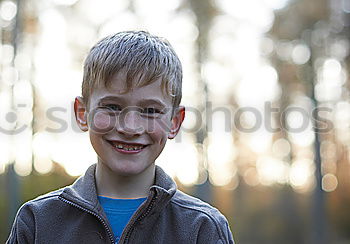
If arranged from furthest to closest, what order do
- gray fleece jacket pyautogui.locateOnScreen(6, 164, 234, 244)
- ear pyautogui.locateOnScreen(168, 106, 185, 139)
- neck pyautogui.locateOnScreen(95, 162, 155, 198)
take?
ear pyautogui.locateOnScreen(168, 106, 185, 139) < neck pyautogui.locateOnScreen(95, 162, 155, 198) < gray fleece jacket pyautogui.locateOnScreen(6, 164, 234, 244)

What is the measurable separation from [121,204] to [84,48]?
30.3 feet

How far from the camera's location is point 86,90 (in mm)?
1995

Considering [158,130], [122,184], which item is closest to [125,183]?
[122,184]

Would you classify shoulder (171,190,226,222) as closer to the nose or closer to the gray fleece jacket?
the gray fleece jacket

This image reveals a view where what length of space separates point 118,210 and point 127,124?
0.30 m

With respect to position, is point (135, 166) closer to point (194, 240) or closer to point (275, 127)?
point (194, 240)

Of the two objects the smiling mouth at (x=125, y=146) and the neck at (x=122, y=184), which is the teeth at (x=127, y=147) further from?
the neck at (x=122, y=184)

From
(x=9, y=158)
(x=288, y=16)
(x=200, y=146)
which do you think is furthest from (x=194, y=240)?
(x=288, y=16)

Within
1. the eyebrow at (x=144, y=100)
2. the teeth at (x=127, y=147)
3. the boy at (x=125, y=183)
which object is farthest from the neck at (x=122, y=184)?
the eyebrow at (x=144, y=100)

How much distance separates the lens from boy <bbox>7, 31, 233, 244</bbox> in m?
1.85

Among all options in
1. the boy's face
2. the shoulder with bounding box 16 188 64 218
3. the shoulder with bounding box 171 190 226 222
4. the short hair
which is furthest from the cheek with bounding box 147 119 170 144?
the shoulder with bounding box 16 188 64 218

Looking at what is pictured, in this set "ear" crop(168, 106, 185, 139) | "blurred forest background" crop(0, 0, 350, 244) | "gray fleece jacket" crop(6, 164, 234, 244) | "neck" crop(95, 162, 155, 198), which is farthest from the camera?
"blurred forest background" crop(0, 0, 350, 244)

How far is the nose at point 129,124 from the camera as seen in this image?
1.86 metres

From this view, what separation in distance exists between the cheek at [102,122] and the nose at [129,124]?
0.03 m
